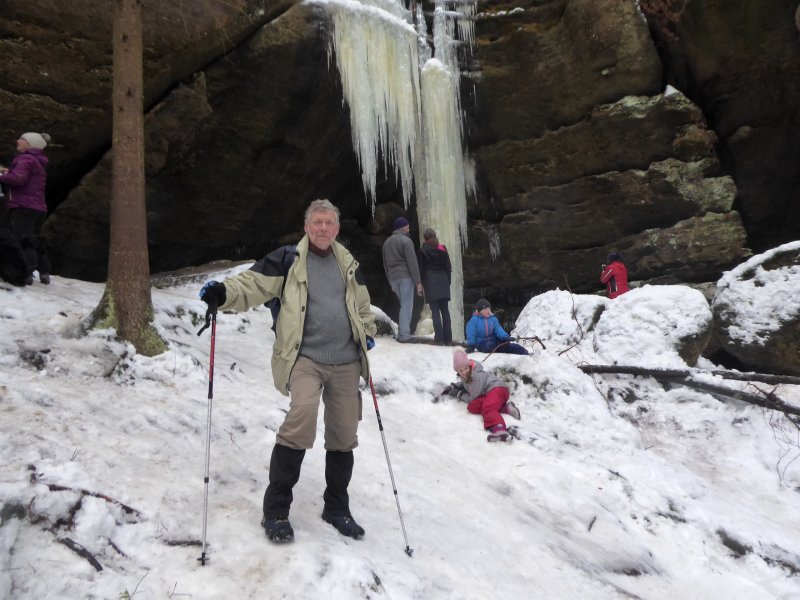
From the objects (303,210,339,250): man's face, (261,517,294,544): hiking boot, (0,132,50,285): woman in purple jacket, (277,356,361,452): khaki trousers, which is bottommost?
(261,517,294,544): hiking boot

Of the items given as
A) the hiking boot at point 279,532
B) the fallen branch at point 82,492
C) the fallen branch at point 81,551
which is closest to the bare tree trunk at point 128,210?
the fallen branch at point 82,492

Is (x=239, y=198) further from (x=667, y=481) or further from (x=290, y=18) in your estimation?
(x=667, y=481)

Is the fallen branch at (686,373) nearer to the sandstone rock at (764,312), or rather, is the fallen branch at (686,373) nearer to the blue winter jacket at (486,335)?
the blue winter jacket at (486,335)

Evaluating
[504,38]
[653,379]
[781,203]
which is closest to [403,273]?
[653,379]

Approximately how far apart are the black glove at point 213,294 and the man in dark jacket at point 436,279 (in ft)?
19.2

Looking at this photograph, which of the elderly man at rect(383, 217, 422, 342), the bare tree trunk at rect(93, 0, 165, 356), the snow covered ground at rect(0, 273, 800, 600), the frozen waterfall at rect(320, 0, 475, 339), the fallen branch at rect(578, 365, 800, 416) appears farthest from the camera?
the frozen waterfall at rect(320, 0, 475, 339)

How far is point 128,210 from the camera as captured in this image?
16.4ft

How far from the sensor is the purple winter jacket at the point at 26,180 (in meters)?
6.24

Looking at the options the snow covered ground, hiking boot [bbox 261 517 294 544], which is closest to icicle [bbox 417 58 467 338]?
the snow covered ground

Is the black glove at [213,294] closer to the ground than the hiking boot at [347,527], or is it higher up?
higher up

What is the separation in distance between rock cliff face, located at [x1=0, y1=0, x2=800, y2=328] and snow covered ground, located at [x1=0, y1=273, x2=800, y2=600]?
4214 mm

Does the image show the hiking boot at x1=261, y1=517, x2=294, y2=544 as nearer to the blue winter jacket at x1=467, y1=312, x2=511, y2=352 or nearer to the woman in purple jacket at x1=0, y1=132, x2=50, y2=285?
the blue winter jacket at x1=467, y1=312, x2=511, y2=352

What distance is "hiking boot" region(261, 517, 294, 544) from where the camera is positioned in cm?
269

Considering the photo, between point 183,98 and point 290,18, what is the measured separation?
2604mm
